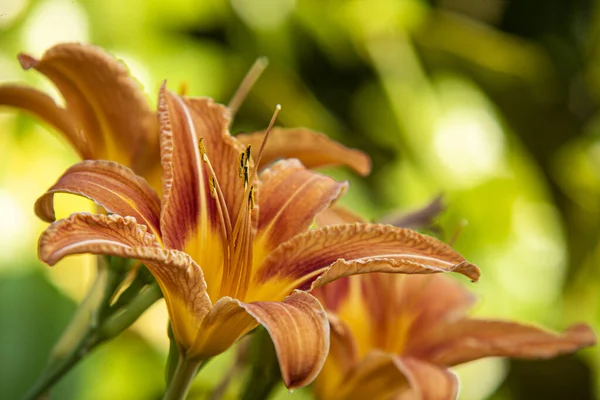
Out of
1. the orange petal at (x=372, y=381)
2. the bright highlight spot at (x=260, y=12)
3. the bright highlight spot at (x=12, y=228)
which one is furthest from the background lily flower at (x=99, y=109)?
the bright highlight spot at (x=260, y=12)

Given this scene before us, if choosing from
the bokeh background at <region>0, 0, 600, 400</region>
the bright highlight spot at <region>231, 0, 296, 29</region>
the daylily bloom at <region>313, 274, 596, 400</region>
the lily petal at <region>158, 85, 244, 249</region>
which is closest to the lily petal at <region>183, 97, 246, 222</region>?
the lily petal at <region>158, 85, 244, 249</region>

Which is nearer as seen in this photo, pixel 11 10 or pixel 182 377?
pixel 182 377

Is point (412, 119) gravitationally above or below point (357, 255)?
below

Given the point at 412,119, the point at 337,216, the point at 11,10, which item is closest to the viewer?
the point at 337,216

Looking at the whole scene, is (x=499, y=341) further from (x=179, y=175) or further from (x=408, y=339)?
(x=179, y=175)

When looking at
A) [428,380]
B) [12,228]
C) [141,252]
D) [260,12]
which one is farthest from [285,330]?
[260,12]

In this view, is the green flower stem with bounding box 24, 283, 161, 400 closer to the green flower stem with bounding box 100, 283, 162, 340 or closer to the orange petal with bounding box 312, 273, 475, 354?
the green flower stem with bounding box 100, 283, 162, 340

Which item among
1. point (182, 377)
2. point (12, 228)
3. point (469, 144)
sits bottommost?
point (469, 144)
